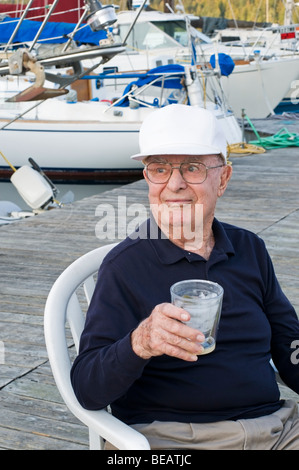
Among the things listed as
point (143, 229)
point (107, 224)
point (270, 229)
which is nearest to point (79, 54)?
point (107, 224)

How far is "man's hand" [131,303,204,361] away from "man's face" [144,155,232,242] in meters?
0.44

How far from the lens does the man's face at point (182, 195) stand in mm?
1863

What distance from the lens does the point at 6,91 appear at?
34.1 ft

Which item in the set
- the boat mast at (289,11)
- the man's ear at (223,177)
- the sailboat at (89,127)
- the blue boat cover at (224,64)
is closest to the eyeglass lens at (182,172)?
the man's ear at (223,177)

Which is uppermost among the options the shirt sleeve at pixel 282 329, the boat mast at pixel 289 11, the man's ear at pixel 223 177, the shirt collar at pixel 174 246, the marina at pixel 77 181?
the man's ear at pixel 223 177

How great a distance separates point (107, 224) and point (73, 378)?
15.2ft

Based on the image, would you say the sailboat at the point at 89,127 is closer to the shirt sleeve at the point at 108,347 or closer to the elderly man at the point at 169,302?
the elderly man at the point at 169,302

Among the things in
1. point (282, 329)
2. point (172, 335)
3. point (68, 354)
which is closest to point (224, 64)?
point (282, 329)

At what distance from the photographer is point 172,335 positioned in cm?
145

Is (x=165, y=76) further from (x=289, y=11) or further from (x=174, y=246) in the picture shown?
(x=289, y=11)

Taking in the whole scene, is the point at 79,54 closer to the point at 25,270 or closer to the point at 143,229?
the point at 25,270

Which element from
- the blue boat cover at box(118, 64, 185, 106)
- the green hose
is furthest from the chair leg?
the green hose

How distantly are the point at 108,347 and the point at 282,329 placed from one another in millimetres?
572

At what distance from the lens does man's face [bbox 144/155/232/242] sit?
6.11 ft
